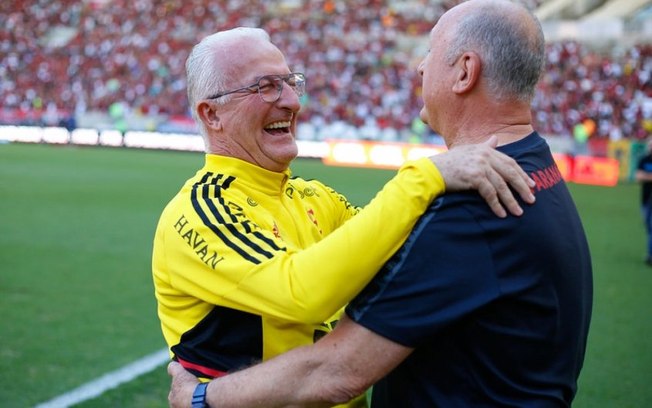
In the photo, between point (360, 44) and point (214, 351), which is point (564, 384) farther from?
point (360, 44)

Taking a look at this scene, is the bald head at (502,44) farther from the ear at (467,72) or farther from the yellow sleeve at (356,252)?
the yellow sleeve at (356,252)

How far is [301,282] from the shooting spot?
6.89 feet

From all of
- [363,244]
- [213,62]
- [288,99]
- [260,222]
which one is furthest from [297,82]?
[363,244]

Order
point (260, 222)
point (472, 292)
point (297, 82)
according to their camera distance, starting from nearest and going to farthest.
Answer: point (472, 292)
point (260, 222)
point (297, 82)

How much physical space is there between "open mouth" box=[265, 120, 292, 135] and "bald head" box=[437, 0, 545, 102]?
0.95 m

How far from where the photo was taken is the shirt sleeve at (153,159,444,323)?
2.02 meters

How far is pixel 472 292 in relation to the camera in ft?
6.42

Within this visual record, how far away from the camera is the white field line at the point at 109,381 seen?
506cm

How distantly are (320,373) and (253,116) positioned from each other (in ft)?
3.62

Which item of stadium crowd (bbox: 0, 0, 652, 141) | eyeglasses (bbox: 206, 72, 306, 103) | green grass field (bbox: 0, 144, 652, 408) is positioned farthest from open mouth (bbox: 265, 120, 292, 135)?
stadium crowd (bbox: 0, 0, 652, 141)

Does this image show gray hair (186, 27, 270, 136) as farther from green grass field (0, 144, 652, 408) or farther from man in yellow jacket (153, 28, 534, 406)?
green grass field (0, 144, 652, 408)

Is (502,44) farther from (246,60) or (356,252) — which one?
(246,60)

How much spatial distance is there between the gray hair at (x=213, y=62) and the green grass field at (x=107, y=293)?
2.92 metres

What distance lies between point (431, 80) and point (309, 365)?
0.90 meters
